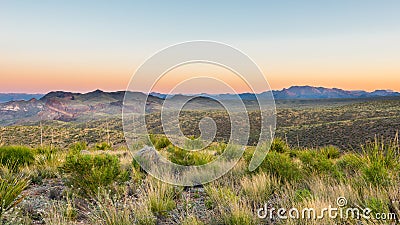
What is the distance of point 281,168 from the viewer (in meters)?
7.54

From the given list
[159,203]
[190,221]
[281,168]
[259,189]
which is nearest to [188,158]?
[281,168]

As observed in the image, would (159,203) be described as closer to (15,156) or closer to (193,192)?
(193,192)

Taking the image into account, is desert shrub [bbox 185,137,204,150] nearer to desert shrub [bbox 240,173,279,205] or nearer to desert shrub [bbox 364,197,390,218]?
desert shrub [bbox 240,173,279,205]

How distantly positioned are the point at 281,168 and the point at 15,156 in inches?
345

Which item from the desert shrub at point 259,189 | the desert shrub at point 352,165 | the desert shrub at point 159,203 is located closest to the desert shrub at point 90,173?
the desert shrub at point 159,203

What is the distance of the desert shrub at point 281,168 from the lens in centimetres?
738

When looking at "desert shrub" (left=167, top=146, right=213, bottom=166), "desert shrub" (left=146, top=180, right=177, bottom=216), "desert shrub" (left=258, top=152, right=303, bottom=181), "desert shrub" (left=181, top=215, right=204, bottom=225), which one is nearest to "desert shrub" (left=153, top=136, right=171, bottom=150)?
"desert shrub" (left=167, top=146, right=213, bottom=166)

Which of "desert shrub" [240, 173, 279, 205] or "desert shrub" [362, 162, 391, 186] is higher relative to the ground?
"desert shrub" [362, 162, 391, 186]

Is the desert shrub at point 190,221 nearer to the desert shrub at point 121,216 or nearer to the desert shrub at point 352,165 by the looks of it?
→ the desert shrub at point 121,216

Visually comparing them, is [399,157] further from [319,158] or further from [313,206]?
[313,206]

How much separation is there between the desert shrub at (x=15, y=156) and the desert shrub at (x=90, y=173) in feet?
14.0

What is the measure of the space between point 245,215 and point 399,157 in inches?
158

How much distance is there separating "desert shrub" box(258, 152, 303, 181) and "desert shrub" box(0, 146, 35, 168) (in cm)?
756

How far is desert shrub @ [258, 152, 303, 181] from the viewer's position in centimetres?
738
